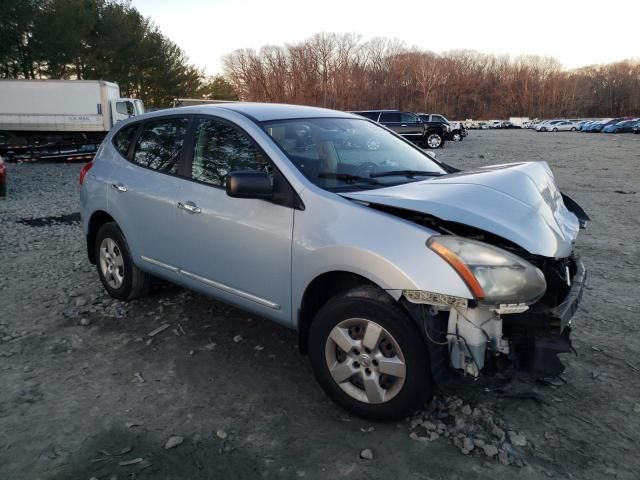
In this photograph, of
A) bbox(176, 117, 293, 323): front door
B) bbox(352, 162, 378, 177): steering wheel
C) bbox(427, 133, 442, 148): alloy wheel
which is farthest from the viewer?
bbox(427, 133, 442, 148): alloy wheel

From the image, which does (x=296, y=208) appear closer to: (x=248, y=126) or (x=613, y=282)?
(x=248, y=126)

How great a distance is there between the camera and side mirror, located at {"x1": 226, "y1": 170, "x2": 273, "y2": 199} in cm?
296

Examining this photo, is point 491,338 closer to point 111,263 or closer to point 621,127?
point 111,263

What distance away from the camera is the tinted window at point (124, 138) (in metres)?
4.53

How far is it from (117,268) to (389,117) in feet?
76.7

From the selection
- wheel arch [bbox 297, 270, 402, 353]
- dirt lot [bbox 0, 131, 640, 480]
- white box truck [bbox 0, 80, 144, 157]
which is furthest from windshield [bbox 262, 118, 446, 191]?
white box truck [bbox 0, 80, 144, 157]

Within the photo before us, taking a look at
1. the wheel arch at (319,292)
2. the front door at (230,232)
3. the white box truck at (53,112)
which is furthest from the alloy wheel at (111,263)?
the white box truck at (53,112)

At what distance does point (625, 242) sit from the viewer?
6852mm

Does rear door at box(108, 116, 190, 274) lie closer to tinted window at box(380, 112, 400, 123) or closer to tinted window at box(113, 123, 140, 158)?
tinted window at box(113, 123, 140, 158)

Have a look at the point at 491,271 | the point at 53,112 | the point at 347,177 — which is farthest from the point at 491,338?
the point at 53,112

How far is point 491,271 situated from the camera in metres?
2.46

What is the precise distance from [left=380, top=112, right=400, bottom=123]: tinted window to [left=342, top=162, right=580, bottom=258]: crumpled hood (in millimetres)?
23579

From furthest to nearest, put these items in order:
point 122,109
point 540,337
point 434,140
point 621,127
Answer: point 621,127 → point 434,140 → point 122,109 → point 540,337

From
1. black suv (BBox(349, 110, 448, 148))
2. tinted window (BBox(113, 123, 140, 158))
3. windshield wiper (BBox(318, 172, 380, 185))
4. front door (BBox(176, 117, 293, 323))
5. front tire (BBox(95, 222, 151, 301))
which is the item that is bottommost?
front tire (BBox(95, 222, 151, 301))
